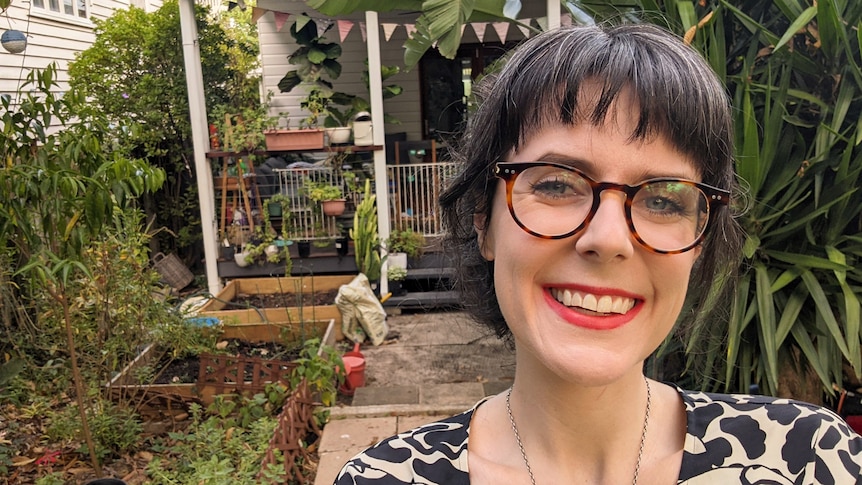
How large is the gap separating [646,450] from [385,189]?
19.5ft

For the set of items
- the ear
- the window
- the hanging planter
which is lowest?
the ear

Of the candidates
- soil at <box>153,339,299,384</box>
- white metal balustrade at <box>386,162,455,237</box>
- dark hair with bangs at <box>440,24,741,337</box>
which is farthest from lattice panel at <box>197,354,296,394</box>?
white metal balustrade at <box>386,162,455,237</box>

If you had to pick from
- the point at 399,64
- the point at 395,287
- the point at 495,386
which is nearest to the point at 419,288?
the point at 395,287

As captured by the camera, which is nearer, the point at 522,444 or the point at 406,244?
the point at 522,444

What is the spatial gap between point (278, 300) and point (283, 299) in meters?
0.28

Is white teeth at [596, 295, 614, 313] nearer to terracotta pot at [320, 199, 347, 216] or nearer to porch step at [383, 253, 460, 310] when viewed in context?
porch step at [383, 253, 460, 310]

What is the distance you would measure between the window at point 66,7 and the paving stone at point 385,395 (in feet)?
21.8

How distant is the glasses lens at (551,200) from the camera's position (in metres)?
0.97

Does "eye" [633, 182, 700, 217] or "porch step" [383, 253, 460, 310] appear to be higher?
"eye" [633, 182, 700, 217]

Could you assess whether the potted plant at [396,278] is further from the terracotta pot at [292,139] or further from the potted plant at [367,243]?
the terracotta pot at [292,139]

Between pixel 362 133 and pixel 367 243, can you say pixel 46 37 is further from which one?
pixel 367 243

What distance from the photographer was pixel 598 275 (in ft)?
3.19

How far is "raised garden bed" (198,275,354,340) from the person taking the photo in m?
5.99

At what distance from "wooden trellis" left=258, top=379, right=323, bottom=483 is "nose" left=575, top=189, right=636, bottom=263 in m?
2.37
